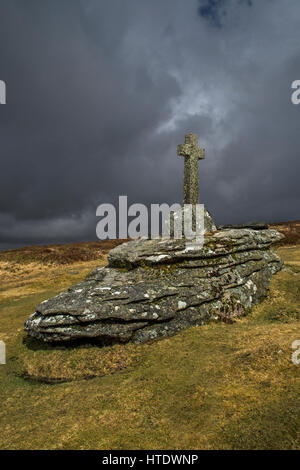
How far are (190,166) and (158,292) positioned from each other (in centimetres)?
1266

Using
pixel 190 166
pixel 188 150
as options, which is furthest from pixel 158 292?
pixel 188 150

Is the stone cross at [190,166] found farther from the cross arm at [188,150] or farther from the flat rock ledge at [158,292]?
the flat rock ledge at [158,292]

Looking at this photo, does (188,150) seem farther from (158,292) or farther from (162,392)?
(162,392)

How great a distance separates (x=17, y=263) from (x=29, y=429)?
37.2 meters

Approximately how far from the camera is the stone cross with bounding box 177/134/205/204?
2016 cm

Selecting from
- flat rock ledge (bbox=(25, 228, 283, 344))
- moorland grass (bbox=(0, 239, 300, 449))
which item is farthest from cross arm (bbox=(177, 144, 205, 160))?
moorland grass (bbox=(0, 239, 300, 449))

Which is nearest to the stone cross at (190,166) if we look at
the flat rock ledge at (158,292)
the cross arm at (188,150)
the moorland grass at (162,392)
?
the cross arm at (188,150)

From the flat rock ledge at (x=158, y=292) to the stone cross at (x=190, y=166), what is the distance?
643cm

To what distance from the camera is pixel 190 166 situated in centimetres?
2022

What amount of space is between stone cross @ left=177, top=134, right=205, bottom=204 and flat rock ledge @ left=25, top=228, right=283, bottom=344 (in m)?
6.43

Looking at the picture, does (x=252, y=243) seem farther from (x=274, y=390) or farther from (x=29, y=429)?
(x=29, y=429)

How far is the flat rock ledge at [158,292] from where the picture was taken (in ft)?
31.3

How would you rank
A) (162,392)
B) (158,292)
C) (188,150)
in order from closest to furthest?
(162,392) < (158,292) < (188,150)

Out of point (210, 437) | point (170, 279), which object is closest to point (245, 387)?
point (210, 437)
